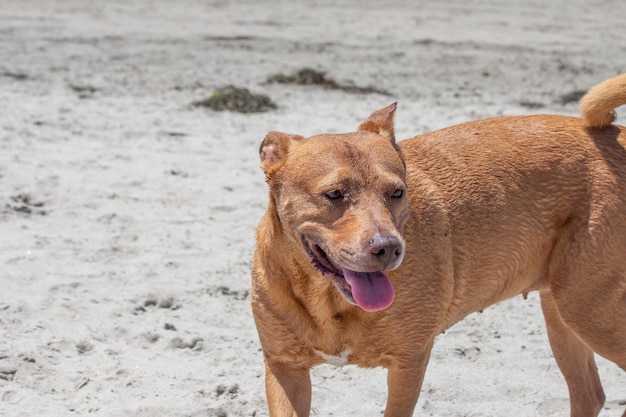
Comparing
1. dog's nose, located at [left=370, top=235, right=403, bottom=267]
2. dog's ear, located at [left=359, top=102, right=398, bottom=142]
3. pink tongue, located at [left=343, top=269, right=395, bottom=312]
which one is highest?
dog's ear, located at [left=359, top=102, right=398, bottom=142]

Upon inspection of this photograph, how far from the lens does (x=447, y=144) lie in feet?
15.8

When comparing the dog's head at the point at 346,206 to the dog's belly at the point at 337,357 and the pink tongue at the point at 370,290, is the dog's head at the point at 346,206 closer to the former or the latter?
the pink tongue at the point at 370,290

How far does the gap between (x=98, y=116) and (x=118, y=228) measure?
3057 mm

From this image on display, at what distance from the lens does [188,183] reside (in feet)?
27.6

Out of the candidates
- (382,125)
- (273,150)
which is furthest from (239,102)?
(273,150)

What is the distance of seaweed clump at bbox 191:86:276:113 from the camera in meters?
10.5

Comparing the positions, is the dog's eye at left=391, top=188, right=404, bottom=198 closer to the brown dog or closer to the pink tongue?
the brown dog

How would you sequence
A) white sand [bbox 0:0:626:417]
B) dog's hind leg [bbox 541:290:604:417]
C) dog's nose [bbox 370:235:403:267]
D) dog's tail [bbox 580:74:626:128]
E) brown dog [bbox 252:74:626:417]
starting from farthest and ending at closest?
white sand [bbox 0:0:626:417] → dog's hind leg [bbox 541:290:604:417] → dog's tail [bbox 580:74:626:128] → brown dog [bbox 252:74:626:417] → dog's nose [bbox 370:235:403:267]

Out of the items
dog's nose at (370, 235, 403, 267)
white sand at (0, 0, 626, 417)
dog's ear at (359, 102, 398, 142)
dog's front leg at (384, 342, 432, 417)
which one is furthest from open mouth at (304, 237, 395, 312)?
white sand at (0, 0, 626, 417)

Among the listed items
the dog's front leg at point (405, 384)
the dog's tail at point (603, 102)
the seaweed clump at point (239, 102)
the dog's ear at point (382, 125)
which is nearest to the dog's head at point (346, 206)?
the dog's ear at point (382, 125)

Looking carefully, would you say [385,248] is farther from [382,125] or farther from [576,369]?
[576,369]

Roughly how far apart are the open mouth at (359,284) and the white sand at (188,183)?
4.64 ft

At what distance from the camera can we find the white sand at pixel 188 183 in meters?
5.47

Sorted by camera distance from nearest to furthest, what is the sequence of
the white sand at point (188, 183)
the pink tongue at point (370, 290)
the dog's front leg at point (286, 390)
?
the pink tongue at point (370, 290), the dog's front leg at point (286, 390), the white sand at point (188, 183)
